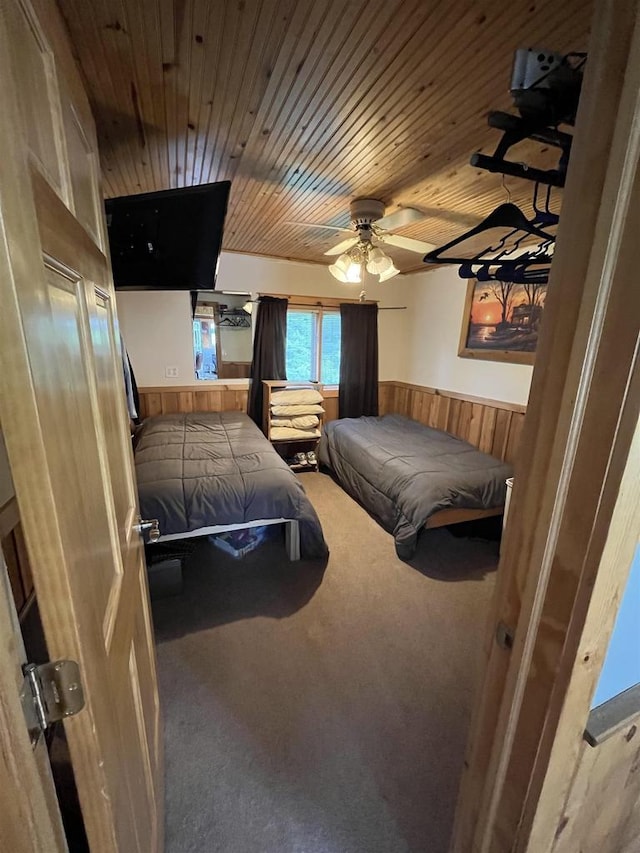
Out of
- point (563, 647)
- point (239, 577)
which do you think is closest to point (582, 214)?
point (563, 647)

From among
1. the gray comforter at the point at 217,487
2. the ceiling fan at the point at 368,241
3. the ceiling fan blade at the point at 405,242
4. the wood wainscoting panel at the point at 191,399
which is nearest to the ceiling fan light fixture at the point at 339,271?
the ceiling fan at the point at 368,241

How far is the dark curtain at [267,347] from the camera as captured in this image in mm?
4090

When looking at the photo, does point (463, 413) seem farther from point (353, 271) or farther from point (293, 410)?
point (353, 271)

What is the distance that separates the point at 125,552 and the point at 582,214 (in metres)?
1.17

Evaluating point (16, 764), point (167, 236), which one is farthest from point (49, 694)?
point (167, 236)

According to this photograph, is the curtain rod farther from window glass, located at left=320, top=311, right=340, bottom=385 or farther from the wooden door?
the wooden door

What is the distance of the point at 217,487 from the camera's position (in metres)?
Result: 2.29

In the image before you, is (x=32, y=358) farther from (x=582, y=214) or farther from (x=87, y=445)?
(x=582, y=214)

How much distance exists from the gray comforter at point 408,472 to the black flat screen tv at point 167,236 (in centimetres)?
195

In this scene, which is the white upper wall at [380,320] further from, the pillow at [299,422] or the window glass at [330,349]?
the pillow at [299,422]

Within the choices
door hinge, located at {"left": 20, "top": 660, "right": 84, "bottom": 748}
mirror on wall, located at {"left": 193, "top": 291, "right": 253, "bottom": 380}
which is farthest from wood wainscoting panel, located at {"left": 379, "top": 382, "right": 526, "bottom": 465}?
door hinge, located at {"left": 20, "top": 660, "right": 84, "bottom": 748}

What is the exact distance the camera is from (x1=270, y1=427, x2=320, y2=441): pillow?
4.06 metres

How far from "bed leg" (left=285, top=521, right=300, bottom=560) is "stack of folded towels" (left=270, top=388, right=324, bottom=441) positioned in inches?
63.5

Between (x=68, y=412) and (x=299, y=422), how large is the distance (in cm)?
359
